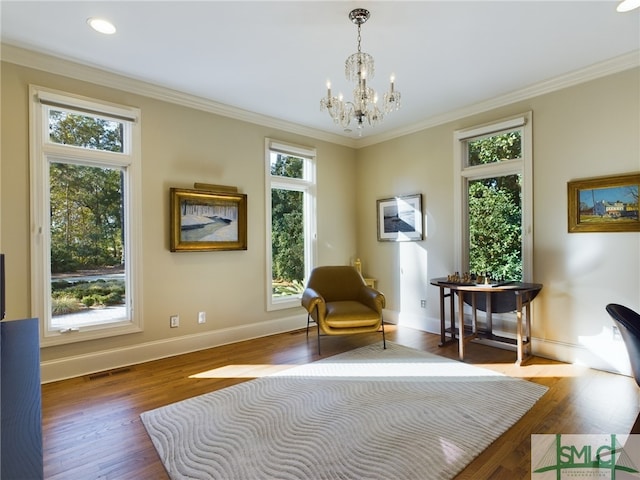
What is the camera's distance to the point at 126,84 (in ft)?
10.6

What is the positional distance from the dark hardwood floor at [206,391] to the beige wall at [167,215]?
0.34 m

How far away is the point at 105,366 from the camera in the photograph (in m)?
3.13

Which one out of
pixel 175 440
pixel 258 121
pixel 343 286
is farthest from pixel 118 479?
pixel 258 121

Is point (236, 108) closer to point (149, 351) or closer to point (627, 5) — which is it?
point (149, 351)

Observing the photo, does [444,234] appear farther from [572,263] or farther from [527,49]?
[527,49]

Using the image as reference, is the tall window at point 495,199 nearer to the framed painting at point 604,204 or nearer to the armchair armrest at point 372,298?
the framed painting at point 604,204

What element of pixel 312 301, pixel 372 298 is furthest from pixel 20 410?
pixel 372 298

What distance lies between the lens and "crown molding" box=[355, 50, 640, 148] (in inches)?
114

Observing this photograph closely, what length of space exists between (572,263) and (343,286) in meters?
2.36

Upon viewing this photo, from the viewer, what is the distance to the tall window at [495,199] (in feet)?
11.6

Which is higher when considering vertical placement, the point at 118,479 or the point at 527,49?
the point at 527,49

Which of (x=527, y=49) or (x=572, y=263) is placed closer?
(x=527, y=49)

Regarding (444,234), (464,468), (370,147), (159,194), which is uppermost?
(370,147)

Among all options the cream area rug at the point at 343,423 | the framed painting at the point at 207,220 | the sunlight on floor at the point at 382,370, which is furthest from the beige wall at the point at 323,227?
the cream area rug at the point at 343,423
